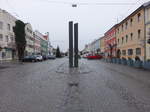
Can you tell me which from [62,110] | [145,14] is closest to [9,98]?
[62,110]

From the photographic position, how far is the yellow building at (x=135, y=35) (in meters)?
24.5

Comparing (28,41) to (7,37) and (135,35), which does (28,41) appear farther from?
(135,35)

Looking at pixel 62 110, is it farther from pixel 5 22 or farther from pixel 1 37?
pixel 5 22

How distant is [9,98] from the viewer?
6.25m

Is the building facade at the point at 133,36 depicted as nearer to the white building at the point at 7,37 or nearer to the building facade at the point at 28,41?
the white building at the point at 7,37

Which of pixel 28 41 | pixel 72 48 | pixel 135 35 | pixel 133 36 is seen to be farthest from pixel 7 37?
pixel 135 35

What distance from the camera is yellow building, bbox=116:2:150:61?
963 inches

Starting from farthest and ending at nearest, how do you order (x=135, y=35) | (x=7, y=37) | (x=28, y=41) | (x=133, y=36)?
(x=28, y=41) → (x=7, y=37) → (x=133, y=36) → (x=135, y=35)

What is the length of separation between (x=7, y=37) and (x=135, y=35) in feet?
96.0

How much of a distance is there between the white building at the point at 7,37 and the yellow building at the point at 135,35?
85.5 feet

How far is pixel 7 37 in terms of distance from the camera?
39469 mm

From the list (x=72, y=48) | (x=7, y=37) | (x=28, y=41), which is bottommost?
(x=72, y=48)

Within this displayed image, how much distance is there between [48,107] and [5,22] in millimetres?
38328

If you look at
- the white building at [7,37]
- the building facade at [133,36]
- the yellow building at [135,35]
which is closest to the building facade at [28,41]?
the white building at [7,37]
